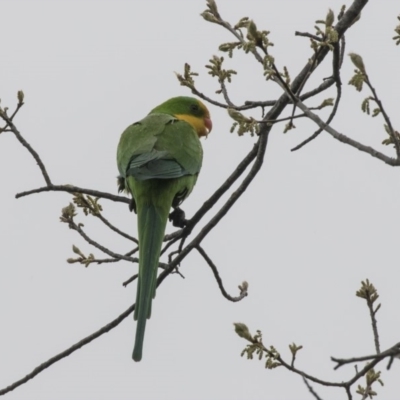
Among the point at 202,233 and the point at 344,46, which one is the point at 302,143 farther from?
the point at 202,233

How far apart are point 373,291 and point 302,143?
78 centimetres

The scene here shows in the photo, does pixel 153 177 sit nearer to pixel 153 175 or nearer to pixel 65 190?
pixel 153 175

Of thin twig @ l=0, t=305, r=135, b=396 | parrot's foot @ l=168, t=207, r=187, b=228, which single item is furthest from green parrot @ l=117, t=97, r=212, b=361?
thin twig @ l=0, t=305, r=135, b=396

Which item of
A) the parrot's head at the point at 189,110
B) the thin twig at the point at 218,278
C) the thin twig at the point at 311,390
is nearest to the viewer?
the thin twig at the point at 311,390

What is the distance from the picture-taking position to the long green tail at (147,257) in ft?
13.9

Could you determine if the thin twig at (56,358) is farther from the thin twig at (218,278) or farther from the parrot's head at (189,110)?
the parrot's head at (189,110)

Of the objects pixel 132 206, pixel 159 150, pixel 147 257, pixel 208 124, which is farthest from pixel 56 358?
pixel 208 124

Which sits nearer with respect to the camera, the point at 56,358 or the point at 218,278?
the point at 56,358

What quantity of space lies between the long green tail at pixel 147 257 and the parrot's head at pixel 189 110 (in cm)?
186

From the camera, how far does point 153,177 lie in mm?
5047

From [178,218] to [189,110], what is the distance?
1789 millimetres

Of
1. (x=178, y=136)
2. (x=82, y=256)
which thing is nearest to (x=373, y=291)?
(x=82, y=256)

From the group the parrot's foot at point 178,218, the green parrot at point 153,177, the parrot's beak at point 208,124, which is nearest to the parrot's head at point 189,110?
the parrot's beak at point 208,124

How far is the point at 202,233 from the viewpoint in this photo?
15.7 ft
